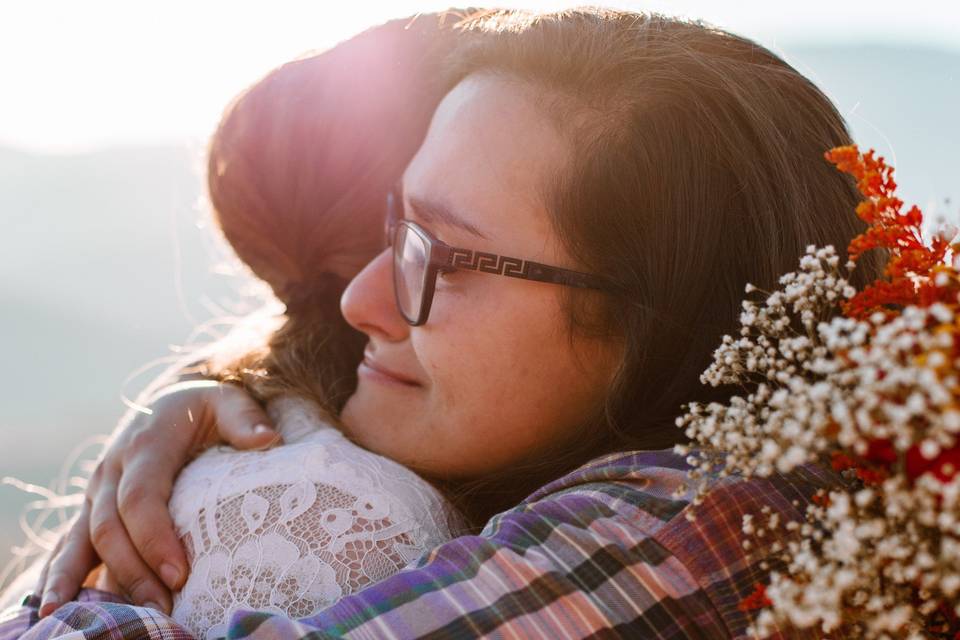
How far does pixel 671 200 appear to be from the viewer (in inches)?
85.7

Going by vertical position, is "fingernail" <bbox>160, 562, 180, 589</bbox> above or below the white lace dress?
below

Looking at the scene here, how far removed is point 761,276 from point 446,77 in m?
1.08

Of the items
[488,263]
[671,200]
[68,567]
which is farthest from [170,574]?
[671,200]

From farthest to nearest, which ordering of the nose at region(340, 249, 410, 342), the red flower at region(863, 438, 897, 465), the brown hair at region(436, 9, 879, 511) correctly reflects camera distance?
the nose at region(340, 249, 410, 342) → the brown hair at region(436, 9, 879, 511) → the red flower at region(863, 438, 897, 465)

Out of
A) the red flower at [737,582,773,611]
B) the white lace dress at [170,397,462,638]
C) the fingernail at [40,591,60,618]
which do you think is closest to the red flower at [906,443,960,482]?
the red flower at [737,582,773,611]

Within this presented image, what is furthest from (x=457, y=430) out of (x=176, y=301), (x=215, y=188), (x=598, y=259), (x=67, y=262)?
(x=67, y=262)

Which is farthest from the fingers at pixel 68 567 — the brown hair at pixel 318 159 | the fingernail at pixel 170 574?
the brown hair at pixel 318 159

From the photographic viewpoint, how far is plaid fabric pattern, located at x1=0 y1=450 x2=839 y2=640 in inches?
59.2

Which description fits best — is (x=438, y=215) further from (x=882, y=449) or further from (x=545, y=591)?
(x=882, y=449)

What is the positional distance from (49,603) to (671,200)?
1.74 metres

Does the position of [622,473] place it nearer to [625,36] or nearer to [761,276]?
[761,276]

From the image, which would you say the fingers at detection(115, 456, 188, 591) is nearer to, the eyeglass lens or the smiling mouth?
the smiling mouth

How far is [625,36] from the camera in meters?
2.37

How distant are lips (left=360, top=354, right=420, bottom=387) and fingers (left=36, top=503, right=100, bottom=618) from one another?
86 cm
